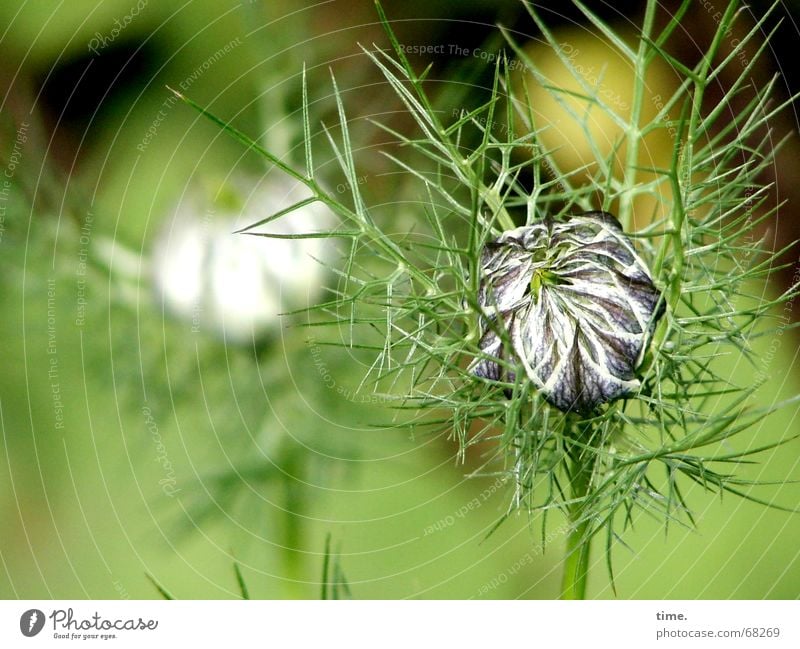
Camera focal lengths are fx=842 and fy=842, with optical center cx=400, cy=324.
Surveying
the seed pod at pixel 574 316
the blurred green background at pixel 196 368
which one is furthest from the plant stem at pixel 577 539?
the blurred green background at pixel 196 368

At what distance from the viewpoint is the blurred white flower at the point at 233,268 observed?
109 cm

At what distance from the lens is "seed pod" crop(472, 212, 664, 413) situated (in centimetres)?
61

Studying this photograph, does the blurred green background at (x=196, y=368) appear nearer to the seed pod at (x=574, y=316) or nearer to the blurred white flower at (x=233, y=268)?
the blurred white flower at (x=233, y=268)

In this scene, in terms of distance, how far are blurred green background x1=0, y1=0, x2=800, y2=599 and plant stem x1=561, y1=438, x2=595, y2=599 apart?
1.36ft

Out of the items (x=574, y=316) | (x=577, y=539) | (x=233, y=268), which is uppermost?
(x=233, y=268)

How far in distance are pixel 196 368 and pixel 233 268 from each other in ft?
0.49

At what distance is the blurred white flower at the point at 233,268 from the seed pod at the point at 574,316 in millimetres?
505

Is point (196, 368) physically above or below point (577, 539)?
above

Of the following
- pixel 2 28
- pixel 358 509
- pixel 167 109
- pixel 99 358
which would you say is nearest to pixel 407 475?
pixel 358 509

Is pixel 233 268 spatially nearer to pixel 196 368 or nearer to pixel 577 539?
pixel 196 368

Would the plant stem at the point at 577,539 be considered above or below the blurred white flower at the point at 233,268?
below

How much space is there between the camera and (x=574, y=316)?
2.01ft

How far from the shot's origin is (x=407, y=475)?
4.02 feet

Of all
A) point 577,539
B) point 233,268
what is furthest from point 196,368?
point 577,539
